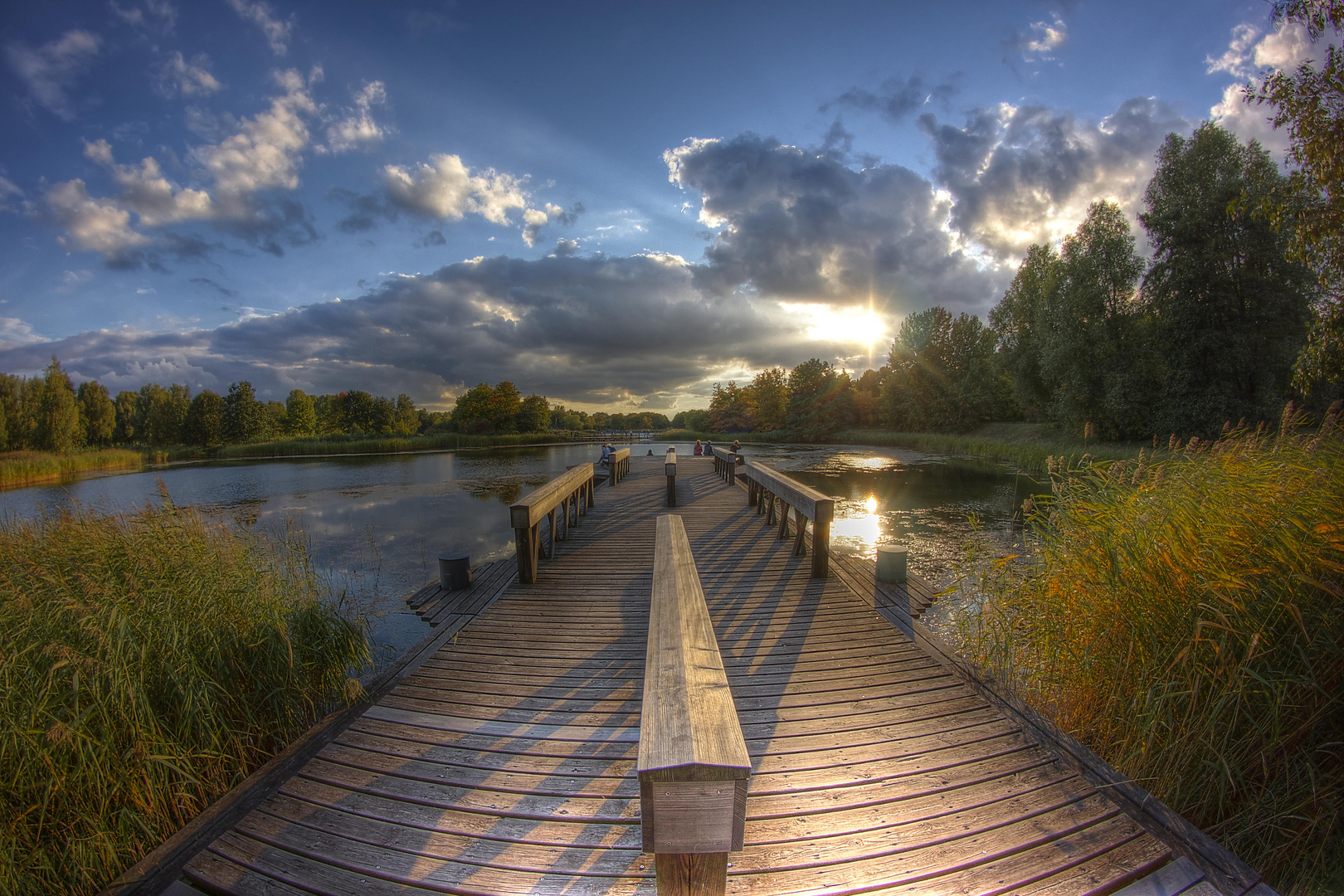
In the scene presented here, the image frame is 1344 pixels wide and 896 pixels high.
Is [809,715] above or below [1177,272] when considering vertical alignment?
below

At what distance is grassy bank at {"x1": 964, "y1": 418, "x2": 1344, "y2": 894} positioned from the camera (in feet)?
6.60

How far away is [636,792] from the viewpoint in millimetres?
2094

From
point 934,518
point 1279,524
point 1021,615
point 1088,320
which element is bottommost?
point 934,518

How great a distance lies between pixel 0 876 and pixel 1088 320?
88.8 feet

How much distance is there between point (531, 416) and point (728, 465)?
51004mm

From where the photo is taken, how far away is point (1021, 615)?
3.51 m

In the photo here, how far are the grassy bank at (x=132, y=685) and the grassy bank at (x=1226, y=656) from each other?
13.7 ft

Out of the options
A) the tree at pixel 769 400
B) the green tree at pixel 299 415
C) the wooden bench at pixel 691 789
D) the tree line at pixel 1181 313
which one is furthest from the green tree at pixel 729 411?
the wooden bench at pixel 691 789

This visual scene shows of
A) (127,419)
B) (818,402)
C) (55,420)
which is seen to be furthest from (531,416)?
(127,419)

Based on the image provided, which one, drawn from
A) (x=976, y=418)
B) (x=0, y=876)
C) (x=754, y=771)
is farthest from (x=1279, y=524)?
(x=976, y=418)

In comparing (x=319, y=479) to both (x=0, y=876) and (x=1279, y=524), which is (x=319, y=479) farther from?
(x=1279, y=524)

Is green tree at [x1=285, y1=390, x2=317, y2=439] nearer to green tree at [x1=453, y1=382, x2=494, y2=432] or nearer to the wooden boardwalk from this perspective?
green tree at [x1=453, y1=382, x2=494, y2=432]

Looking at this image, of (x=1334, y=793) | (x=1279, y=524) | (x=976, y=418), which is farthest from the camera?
(x=976, y=418)

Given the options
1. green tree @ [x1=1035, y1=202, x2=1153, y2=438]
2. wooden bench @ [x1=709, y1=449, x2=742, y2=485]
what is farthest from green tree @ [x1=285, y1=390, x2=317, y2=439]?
green tree @ [x1=1035, y1=202, x2=1153, y2=438]
